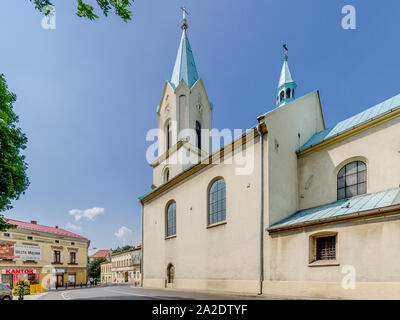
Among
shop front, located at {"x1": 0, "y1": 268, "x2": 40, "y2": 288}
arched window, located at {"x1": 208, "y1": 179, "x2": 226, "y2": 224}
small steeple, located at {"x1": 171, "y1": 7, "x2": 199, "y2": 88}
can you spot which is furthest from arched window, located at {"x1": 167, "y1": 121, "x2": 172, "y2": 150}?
shop front, located at {"x1": 0, "y1": 268, "x2": 40, "y2": 288}

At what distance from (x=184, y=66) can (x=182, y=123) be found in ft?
24.0

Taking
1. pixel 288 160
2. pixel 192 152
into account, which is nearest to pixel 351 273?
pixel 288 160

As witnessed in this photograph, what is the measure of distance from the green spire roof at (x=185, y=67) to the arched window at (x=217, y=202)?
46.0 ft

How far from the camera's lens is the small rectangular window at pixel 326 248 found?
1063 centimetres

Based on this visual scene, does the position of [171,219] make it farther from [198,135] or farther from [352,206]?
[352,206]

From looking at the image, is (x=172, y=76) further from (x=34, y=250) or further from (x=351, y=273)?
(x=34, y=250)

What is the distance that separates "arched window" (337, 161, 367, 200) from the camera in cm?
1253

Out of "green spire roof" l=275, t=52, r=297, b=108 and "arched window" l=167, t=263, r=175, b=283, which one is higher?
"green spire roof" l=275, t=52, r=297, b=108

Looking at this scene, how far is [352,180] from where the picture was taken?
42.4ft

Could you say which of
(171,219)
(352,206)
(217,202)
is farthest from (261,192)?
(171,219)

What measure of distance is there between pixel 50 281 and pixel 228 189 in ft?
107

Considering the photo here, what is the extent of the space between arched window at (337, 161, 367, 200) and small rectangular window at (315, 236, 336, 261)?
10.3 ft

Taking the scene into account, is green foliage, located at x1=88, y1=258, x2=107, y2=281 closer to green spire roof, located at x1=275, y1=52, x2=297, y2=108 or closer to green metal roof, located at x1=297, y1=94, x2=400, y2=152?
green spire roof, located at x1=275, y1=52, x2=297, y2=108

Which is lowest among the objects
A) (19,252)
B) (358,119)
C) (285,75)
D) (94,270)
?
(94,270)
